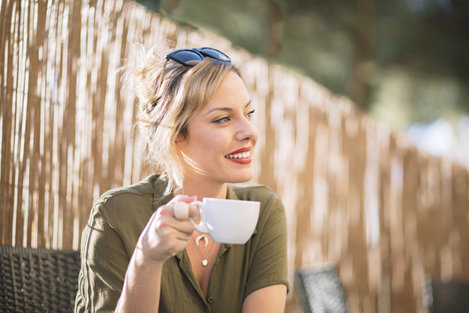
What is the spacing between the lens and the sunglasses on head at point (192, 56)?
192 centimetres

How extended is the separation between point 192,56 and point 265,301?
2.76ft

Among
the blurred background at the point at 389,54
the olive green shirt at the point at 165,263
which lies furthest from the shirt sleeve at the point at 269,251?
the blurred background at the point at 389,54

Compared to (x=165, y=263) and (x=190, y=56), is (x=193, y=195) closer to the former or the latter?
(x=165, y=263)

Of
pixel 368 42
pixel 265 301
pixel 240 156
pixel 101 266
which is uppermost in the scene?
pixel 368 42

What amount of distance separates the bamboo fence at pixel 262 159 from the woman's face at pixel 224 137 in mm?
620

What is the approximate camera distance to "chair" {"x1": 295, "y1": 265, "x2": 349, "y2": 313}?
2.70 meters

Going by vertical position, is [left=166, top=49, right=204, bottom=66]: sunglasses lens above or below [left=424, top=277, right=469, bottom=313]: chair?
above

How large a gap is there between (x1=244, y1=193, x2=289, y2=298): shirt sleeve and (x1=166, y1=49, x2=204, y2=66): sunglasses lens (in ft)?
1.85

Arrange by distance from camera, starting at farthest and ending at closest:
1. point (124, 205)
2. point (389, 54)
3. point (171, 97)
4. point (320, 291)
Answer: point (389, 54) < point (320, 291) < point (171, 97) < point (124, 205)

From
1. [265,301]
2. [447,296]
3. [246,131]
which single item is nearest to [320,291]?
[447,296]

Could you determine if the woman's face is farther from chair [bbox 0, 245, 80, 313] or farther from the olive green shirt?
chair [bbox 0, 245, 80, 313]

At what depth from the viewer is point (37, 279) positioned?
176cm

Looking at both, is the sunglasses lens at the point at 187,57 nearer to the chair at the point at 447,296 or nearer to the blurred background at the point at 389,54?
the chair at the point at 447,296

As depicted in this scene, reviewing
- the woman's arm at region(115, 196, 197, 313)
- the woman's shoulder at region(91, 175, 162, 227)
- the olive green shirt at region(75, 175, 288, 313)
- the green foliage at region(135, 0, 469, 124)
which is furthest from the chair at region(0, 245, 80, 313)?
the green foliage at region(135, 0, 469, 124)
